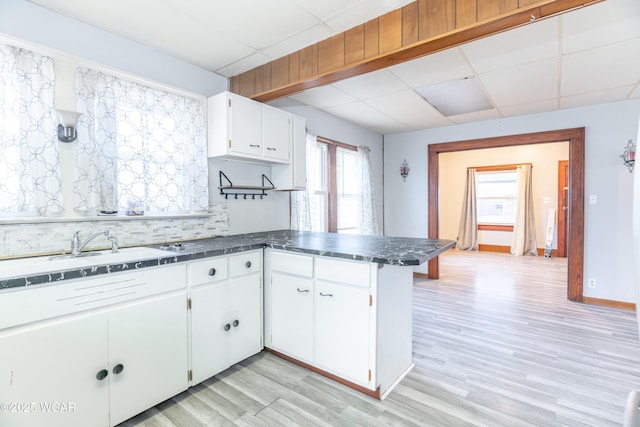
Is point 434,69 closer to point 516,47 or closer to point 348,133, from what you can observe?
point 516,47

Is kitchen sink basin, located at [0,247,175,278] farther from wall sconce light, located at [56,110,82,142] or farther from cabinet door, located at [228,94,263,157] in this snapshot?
cabinet door, located at [228,94,263,157]

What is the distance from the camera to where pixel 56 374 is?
139 centimetres

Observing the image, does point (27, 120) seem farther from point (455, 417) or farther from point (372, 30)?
point (455, 417)

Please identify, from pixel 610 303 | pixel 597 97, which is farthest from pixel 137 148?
pixel 610 303

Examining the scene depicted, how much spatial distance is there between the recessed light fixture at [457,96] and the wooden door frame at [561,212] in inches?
174

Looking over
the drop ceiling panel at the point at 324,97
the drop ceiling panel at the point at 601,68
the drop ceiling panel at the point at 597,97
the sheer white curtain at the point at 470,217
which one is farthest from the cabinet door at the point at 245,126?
the sheer white curtain at the point at 470,217

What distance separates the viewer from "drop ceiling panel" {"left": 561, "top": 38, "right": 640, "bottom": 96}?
94.7 inches

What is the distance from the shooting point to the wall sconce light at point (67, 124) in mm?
1854

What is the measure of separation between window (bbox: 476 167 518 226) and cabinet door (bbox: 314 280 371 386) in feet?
23.3

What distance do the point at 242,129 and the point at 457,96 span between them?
2402 mm

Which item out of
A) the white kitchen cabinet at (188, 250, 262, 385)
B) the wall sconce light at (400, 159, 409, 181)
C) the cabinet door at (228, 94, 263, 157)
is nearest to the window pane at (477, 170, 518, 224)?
the wall sconce light at (400, 159, 409, 181)

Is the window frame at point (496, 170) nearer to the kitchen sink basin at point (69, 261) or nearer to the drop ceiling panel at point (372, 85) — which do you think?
the drop ceiling panel at point (372, 85)

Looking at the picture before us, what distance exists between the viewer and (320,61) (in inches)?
91.5

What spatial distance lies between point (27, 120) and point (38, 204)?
485mm
